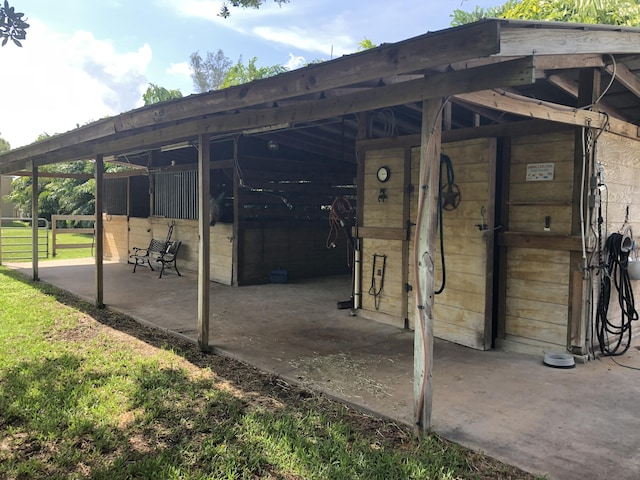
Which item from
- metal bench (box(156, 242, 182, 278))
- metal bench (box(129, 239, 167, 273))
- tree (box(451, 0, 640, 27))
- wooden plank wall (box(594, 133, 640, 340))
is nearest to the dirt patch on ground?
wooden plank wall (box(594, 133, 640, 340))

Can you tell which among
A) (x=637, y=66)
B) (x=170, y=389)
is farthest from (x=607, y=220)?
(x=170, y=389)

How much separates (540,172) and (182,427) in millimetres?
3320

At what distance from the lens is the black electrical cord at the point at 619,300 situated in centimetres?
393

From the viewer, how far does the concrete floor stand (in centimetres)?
246

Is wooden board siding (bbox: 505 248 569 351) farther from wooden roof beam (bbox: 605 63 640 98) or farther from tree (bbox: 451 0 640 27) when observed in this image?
tree (bbox: 451 0 640 27)

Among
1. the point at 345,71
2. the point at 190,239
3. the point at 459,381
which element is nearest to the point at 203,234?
the point at 345,71

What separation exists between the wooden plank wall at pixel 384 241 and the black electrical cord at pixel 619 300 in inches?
69.4

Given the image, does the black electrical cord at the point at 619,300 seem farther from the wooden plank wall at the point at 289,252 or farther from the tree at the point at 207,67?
the tree at the point at 207,67

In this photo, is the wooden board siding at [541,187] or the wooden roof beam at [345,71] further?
the wooden board siding at [541,187]

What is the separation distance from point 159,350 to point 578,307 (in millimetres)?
3505

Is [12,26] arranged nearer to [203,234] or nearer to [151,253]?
[203,234]

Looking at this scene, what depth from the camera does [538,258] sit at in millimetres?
3990

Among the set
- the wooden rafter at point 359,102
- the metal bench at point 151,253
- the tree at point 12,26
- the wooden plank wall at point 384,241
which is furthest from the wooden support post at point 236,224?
the tree at point 12,26

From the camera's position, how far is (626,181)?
4.29 meters
